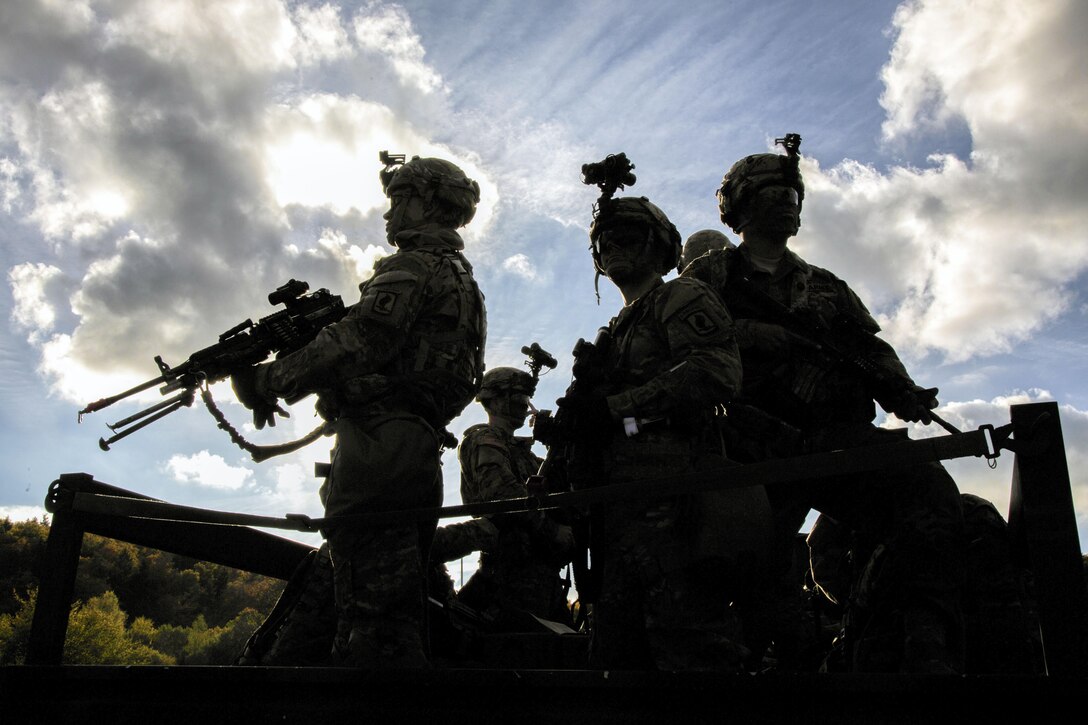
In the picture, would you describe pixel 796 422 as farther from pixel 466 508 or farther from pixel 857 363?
pixel 466 508

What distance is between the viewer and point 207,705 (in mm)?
2908

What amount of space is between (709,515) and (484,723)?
58.0 inches

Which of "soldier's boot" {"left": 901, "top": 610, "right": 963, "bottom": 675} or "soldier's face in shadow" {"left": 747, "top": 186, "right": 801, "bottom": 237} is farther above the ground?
"soldier's face in shadow" {"left": 747, "top": 186, "right": 801, "bottom": 237}

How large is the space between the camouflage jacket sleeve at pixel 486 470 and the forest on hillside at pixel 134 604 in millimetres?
13939

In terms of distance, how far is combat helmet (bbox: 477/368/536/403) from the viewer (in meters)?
9.06

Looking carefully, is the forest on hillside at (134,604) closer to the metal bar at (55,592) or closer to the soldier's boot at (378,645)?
the soldier's boot at (378,645)

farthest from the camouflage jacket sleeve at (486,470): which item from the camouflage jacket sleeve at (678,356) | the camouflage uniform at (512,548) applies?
the camouflage jacket sleeve at (678,356)

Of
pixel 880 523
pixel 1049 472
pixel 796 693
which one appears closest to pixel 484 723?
pixel 796 693

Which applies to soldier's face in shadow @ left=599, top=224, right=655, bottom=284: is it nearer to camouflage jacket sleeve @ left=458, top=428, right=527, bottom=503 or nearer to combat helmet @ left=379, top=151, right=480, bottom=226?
combat helmet @ left=379, top=151, right=480, bottom=226

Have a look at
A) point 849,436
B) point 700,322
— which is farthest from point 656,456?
point 849,436

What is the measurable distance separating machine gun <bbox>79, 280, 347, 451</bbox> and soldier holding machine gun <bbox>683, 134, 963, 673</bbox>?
7.22 ft

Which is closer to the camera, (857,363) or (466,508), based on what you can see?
(466,508)

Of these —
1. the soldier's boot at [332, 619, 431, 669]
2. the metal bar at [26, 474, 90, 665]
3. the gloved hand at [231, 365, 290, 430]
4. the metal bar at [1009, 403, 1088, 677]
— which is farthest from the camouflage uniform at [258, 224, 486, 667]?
the metal bar at [1009, 403, 1088, 677]

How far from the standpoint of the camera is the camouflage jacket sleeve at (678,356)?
404cm
